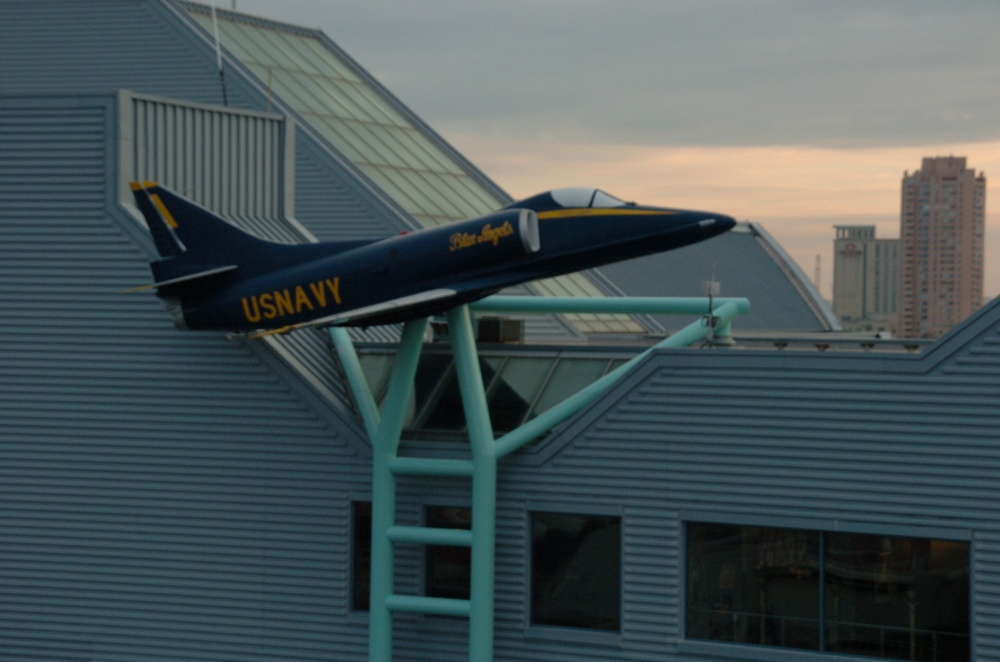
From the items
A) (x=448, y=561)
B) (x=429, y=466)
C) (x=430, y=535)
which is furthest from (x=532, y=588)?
(x=429, y=466)

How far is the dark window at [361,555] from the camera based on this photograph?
27.9 meters

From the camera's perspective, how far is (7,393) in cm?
2964

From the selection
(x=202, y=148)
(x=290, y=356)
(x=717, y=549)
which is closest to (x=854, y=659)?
(x=717, y=549)

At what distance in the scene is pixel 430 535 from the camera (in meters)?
26.3

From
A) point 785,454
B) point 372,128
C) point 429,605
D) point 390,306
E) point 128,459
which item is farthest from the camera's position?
point 372,128

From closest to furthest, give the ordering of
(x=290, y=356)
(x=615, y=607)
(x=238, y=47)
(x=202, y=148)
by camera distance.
A: (x=615, y=607), (x=290, y=356), (x=202, y=148), (x=238, y=47)

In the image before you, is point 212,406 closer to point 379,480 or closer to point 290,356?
point 290,356

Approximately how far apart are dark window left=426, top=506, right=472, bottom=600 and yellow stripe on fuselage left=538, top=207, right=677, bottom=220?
5772 mm

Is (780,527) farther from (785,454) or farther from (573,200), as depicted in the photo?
(573,200)

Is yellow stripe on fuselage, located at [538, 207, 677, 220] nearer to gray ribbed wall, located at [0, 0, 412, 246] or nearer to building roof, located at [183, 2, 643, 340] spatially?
building roof, located at [183, 2, 643, 340]

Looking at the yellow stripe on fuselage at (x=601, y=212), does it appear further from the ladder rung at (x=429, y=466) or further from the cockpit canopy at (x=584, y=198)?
the ladder rung at (x=429, y=466)

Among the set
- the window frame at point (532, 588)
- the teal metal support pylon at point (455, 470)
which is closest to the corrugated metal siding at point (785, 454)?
the window frame at point (532, 588)

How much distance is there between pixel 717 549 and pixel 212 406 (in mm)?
10337

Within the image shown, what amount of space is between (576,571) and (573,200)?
261 inches
